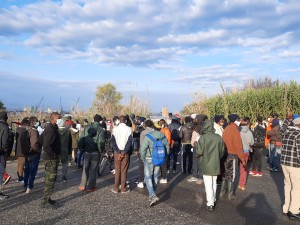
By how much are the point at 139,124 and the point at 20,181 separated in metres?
5.19

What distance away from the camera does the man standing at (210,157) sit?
255 inches

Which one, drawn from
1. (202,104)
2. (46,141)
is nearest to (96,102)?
(202,104)

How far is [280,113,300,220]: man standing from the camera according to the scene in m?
5.95

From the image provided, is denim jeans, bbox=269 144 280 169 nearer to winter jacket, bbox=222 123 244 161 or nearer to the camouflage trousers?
winter jacket, bbox=222 123 244 161

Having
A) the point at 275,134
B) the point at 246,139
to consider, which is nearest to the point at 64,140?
the point at 246,139

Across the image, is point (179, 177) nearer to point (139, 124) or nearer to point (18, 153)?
point (139, 124)

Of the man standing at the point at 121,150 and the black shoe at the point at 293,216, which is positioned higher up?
the man standing at the point at 121,150

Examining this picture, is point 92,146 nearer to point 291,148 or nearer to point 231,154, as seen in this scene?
point 231,154

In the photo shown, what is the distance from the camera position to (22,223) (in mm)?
5605

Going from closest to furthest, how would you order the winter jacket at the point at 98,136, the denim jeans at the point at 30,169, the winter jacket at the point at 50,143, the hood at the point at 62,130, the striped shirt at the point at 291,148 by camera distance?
the striped shirt at the point at 291,148, the winter jacket at the point at 50,143, the denim jeans at the point at 30,169, the winter jacket at the point at 98,136, the hood at the point at 62,130

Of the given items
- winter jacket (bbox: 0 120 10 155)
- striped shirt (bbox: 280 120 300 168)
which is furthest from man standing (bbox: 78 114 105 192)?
striped shirt (bbox: 280 120 300 168)

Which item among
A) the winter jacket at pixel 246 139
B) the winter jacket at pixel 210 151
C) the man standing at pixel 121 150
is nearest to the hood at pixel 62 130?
the man standing at pixel 121 150

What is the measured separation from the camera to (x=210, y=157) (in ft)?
21.5

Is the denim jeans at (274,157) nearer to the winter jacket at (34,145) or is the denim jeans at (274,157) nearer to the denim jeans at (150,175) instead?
the denim jeans at (150,175)
